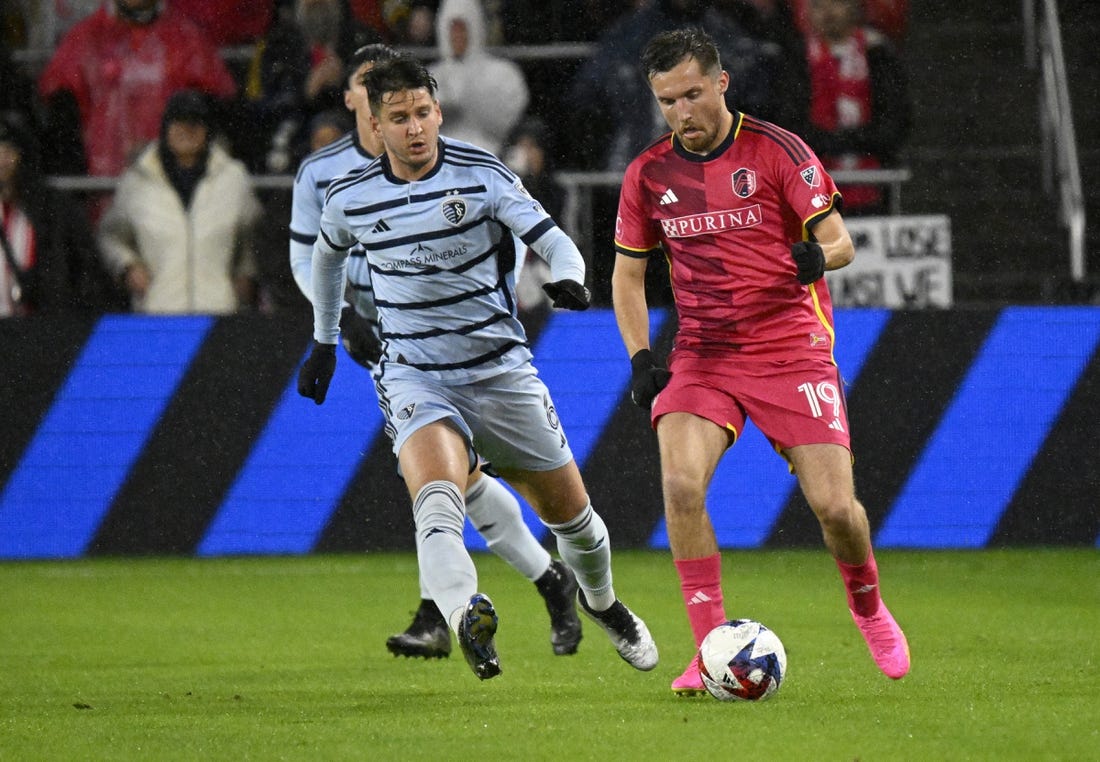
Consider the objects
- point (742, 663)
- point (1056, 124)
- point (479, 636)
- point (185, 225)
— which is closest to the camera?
point (479, 636)

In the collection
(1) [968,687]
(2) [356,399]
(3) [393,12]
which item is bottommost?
(2) [356,399]

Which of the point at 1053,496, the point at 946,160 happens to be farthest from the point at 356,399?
the point at 946,160

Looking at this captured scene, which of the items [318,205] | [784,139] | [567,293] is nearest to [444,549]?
[567,293]

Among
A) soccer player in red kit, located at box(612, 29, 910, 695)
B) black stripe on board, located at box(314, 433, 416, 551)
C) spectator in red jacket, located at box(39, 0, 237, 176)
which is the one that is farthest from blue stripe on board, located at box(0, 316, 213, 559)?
soccer player in red kit, located at box(612, 29, 910, 695)

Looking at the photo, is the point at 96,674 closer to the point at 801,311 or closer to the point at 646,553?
the point at 801,311

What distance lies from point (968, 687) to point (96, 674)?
117 inches

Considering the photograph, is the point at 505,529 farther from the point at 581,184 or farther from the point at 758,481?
the point at 581,184

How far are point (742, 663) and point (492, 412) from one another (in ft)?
4.13

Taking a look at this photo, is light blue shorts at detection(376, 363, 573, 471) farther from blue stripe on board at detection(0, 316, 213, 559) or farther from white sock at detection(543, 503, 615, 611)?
blue stripe on board at detection(0, 316, 213, 559)

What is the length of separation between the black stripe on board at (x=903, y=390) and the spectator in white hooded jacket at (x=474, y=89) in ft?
9.91

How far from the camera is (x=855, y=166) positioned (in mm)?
12875

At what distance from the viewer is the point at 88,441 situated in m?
10.5

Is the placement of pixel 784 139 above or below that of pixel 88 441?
above

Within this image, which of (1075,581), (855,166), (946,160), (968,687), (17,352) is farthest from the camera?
(946,160)
